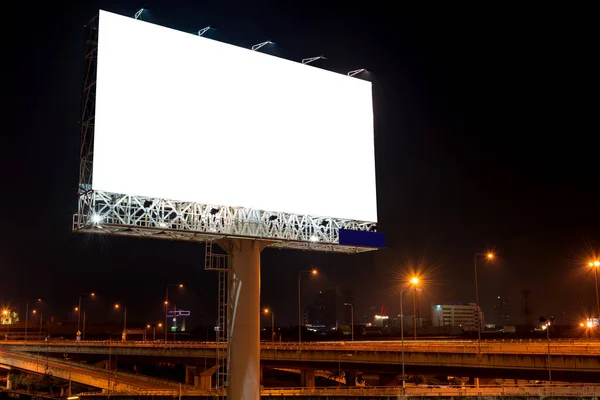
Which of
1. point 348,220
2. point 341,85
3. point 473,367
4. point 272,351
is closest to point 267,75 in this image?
point 341,85

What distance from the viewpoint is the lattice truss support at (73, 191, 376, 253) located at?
28.8m

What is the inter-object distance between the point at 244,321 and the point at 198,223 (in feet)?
18.9

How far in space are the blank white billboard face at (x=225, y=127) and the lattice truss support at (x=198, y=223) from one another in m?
0.51

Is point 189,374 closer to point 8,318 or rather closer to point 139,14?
point 139,14

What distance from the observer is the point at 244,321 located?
32781 millimetres

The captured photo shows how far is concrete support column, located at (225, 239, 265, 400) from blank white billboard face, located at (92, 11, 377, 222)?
2710 mm

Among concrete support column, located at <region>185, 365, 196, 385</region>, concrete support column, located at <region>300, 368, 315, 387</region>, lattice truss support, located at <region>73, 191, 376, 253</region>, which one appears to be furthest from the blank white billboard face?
concrete support column, located at <region>185, 365, 196, 385</region>

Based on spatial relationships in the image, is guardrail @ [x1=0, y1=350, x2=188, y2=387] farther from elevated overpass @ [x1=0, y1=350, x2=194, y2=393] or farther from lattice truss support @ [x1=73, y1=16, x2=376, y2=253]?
A: lattice truss support @ [x1=73, y1=16, x2=376, y2=253]

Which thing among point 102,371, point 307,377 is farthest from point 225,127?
point 102,371

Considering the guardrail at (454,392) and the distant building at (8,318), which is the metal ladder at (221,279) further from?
the distant building at (8,318)

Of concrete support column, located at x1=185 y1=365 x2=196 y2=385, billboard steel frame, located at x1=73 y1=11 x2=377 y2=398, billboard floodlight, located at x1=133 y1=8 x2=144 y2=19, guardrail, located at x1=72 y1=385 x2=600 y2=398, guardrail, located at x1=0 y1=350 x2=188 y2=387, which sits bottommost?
concrete support column, located at x1=185 y1=365 x2=196 y2=385

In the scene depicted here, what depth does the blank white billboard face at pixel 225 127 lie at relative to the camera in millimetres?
29453

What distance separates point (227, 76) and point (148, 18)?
481 cm

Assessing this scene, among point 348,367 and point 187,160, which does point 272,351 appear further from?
point 187,160
